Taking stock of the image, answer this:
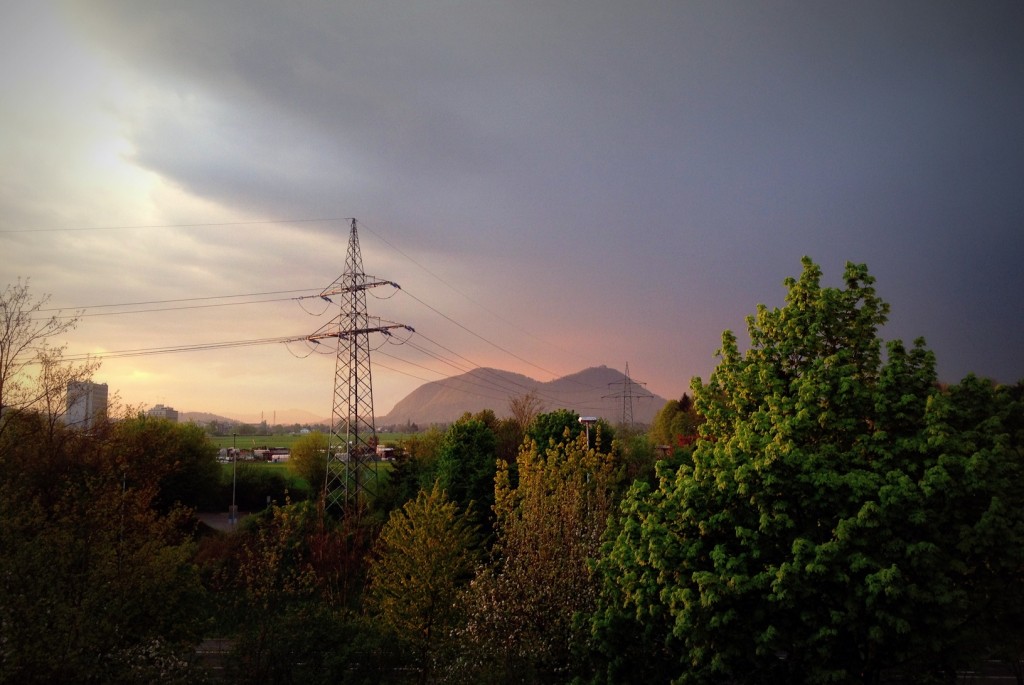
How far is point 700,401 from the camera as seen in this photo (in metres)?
24.2

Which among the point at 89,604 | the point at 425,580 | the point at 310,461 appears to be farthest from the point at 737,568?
the point at 310,461

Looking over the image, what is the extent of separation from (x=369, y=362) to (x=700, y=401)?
33517 millimetres

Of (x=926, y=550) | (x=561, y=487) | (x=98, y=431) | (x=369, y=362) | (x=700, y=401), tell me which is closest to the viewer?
(x=926, y=550)

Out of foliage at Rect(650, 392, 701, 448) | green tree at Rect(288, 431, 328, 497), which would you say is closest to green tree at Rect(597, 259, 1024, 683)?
green tree at Rect(288, 431, 328, 497)

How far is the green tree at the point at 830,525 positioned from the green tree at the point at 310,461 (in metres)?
61.8

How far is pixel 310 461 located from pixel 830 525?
72479mm

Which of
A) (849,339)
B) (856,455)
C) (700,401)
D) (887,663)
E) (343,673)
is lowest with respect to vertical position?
(343,673)

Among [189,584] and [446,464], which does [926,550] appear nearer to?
[189,584]

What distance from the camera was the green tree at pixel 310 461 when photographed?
272 ft

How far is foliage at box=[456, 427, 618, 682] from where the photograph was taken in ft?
82.3

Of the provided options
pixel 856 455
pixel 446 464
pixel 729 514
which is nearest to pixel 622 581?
pixel 729 514

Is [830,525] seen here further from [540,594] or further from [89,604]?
[89,604]

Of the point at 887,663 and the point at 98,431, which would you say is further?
the point at 98,431

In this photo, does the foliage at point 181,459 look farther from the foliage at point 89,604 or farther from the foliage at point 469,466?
the foliage at point 89,604
